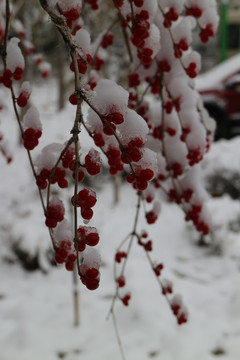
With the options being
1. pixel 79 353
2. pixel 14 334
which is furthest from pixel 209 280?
pixel 14 334

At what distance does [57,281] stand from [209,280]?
1.25 meters

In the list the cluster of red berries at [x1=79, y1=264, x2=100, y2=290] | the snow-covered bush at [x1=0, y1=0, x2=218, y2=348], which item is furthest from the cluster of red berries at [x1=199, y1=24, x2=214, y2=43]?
the cluster of red berries at [x1=79, y1=264, x2=100, y2=290]

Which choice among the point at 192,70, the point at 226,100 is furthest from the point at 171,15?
the point at 226,100

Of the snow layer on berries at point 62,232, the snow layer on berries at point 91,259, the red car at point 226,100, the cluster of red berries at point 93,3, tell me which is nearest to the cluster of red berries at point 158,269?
the snow layer on berries at point 62,232

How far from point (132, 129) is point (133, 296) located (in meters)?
2.76

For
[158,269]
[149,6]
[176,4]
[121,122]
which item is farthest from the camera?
[158,269]

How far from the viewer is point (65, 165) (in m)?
0.89

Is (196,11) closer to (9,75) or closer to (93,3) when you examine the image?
(93,3)

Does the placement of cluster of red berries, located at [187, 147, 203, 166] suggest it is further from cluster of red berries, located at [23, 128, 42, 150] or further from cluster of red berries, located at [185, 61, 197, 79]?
cluster of red berries, located at [23, 128, 42, 150]

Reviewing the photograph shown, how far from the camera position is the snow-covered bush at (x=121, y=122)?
0.73 metres

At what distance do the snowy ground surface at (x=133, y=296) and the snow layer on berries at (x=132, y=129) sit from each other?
2.21 meters

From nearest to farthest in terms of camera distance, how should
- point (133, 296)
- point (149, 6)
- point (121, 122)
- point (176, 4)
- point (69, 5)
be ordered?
point (121, 122) < point (69, 5) < point (149, 6) < point (176, 4) < point (133, 296)

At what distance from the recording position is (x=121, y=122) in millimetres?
708

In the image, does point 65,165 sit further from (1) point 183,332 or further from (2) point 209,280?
(2) point 209,280
